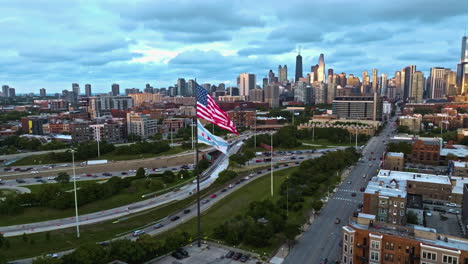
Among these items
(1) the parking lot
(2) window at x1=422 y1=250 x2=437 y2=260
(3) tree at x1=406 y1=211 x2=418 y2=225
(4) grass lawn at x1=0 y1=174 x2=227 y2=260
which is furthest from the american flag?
(3) tree at x1=406 y1=211 x2=418 y2=225

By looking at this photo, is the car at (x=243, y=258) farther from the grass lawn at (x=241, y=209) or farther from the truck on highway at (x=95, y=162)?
the truck on highway at (x=95, y=162)

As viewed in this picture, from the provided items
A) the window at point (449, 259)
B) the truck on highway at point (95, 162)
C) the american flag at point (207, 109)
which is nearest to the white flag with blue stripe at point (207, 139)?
the american flag at point (207, 109)

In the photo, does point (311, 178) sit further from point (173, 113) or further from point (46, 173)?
point (173, 113)

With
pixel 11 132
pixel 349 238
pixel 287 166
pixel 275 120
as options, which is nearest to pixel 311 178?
pixel 287 166

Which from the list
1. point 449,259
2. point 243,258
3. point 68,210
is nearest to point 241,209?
point 243,258

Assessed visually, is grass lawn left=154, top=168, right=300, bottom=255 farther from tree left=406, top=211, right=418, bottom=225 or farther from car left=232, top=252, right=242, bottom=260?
tree left=406, top=211, right=418, bottom=225

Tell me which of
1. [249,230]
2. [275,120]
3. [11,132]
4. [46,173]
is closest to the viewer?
[249,230]
